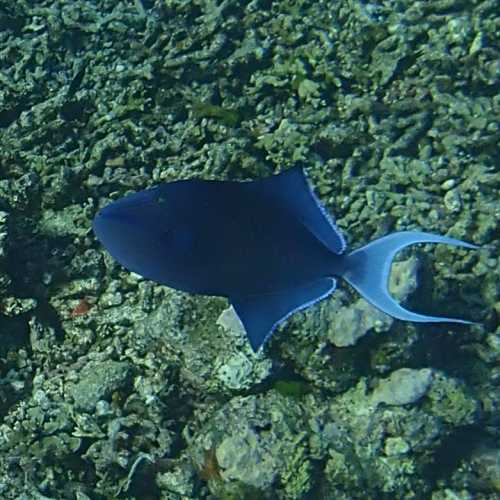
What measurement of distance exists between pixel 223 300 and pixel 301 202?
1387 millimetres

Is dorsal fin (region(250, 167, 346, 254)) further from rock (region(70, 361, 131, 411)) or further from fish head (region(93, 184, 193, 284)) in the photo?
rock (region(70, 361, 131, 411))

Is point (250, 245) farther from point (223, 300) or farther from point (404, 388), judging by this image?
point (404, 388)

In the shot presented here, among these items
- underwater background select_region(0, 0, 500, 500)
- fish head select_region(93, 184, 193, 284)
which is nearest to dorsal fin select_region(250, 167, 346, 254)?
fish head select_region(93, 184, 193, 284)

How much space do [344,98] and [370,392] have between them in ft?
5.91

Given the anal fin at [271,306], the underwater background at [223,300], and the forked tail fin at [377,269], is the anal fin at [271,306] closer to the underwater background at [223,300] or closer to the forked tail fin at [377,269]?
the forked tail fin at [377,269]

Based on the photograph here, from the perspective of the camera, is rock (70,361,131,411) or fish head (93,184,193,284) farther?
rock (70,361,131,411)

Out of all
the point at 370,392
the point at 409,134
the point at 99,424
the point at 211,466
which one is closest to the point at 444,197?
the point at 409,134

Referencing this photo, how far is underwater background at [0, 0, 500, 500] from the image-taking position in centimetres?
294

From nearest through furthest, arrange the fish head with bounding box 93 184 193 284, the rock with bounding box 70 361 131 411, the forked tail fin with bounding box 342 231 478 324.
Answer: the fish head with bounding box 93 184 193 284, the forked tail fin with bounding box 342 231 478 324, the rock with bounding box 70 361 131 411

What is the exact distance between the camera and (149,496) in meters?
3.00

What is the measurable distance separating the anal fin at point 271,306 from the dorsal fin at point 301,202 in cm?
11

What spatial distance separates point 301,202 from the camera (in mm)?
1695

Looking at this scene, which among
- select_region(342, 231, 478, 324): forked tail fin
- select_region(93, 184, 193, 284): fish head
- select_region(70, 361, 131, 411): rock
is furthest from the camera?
select_region(70, 361, 131, 411): rock

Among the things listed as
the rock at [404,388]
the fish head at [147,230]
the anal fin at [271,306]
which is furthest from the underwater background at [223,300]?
the fish head at [147,230]
